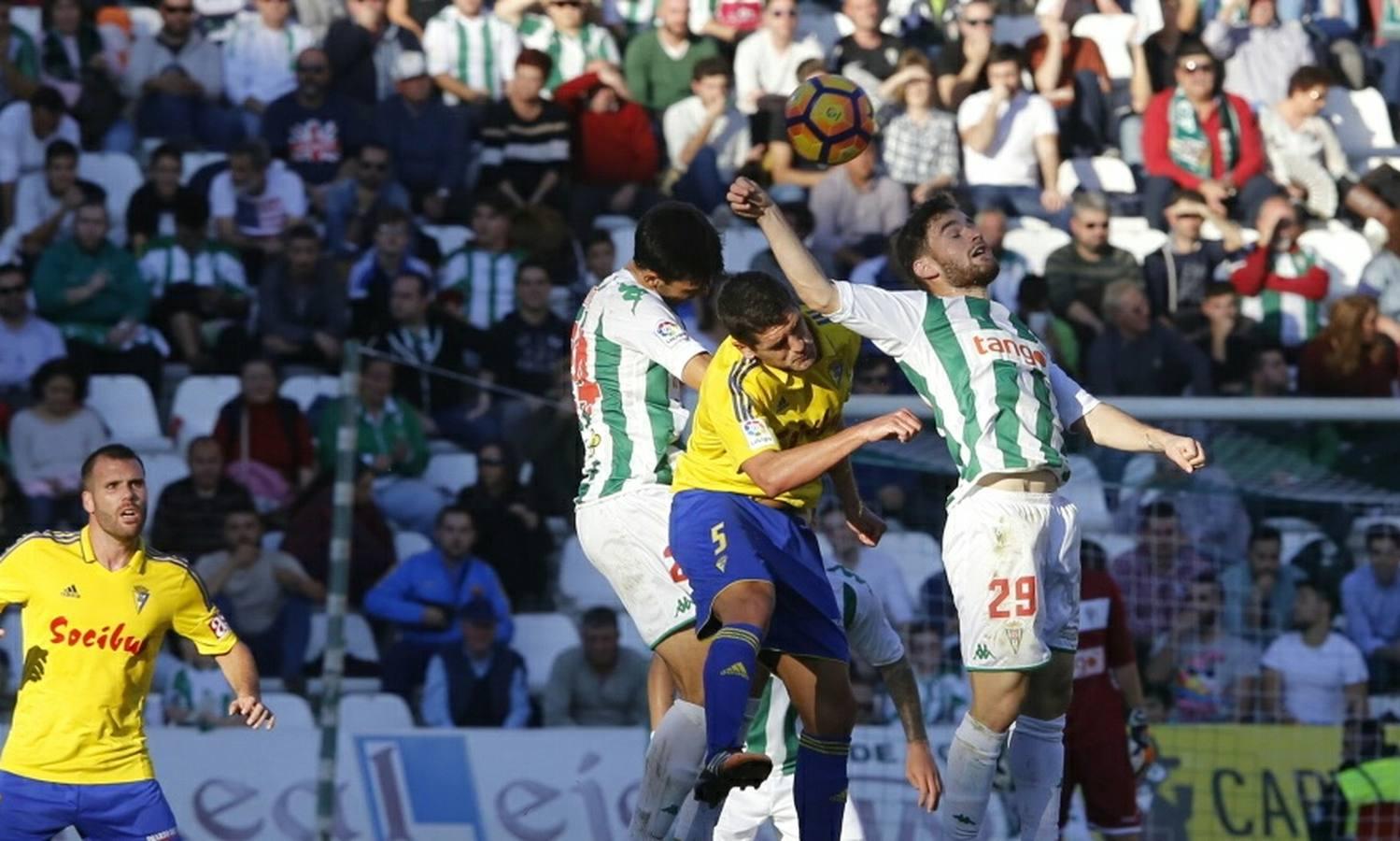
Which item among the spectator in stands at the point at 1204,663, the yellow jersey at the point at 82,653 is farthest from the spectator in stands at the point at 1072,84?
the yellow jersey at the point at 82,653

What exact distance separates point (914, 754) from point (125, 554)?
2.80 m

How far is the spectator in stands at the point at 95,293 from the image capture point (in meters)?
14.1

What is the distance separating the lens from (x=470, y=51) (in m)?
16.5

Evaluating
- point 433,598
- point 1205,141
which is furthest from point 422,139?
point 1205,141

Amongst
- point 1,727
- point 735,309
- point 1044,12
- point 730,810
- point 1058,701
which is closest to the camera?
point 735,309

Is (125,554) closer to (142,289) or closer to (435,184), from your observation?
(142,289)

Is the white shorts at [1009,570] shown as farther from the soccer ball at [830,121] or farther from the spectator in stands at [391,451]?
the spectator in stands at [391,451]

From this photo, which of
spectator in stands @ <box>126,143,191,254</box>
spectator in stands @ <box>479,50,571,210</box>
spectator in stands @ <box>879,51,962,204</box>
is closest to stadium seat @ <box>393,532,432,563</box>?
spectator in stands @ <box>126,143,191,254</box>

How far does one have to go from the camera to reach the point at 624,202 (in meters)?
15.7

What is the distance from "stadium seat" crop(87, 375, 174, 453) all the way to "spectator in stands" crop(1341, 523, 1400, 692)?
6.91 meters

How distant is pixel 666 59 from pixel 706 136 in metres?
0.89

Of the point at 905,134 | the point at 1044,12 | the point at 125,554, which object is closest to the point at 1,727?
the point at 125,554

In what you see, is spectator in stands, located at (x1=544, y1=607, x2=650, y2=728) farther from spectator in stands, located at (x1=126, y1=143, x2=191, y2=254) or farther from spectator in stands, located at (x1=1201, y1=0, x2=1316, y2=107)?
spectator in stands, located at (x1=1201, y1=0, x2=1316, y2=107)

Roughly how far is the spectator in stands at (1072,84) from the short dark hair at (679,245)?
956 cm
